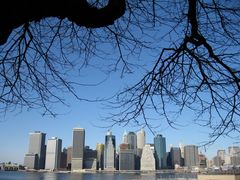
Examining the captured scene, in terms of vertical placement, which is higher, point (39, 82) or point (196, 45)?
point (196, 45)

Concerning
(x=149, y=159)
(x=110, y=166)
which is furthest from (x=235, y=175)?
(x=110, y=166)

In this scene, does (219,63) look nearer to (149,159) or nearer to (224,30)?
(224,30)

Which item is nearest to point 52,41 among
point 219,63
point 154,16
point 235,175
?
point 154,16

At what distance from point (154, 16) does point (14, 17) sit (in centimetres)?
159

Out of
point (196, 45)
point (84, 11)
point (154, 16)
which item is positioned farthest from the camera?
point (154, 16)

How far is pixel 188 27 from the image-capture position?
345 centimetres

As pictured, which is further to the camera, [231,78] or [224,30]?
[224,30]

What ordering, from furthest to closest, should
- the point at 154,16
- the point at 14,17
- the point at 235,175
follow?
1. the point at 235,175
2. the point at 154,16
3. the point at 14,17

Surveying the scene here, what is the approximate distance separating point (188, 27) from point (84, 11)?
4.93ft

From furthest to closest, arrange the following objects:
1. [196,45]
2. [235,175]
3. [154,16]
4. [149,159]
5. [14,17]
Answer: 1. [149,159]
2. [235,175]
3. [154,16]
4. [196,45]
5. [14,17]

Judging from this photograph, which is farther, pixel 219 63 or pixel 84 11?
pixel 219 63

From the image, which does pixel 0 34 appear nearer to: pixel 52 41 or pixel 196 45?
pixel 52 41

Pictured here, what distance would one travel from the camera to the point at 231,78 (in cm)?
306

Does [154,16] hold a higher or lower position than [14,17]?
higher
